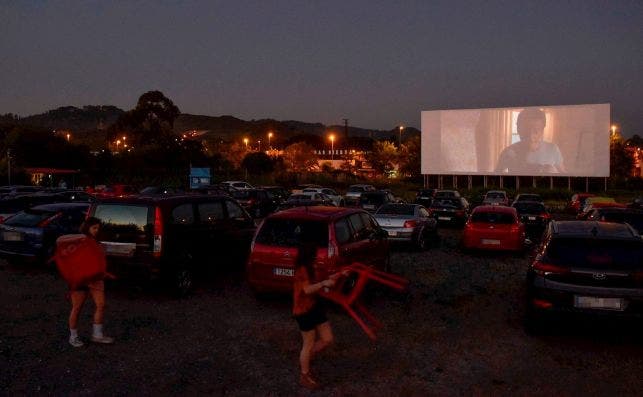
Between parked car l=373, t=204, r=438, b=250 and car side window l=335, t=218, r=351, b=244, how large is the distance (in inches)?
239

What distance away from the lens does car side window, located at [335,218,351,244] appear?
8.54m

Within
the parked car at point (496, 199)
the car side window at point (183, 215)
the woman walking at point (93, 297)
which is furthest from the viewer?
the parked car at point (496, 199)

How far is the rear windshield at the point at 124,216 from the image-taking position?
29.0 feet

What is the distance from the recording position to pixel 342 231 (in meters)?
8.77

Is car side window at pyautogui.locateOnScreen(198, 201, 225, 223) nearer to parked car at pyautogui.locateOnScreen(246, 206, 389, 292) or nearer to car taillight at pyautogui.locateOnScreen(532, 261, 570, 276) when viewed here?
parked car at pyautogui.locateOnScreen(246, 206, 389, 292)

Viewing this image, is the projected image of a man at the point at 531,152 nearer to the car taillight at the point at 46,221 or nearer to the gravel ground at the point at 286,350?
the gravel ground at the point at 286,350

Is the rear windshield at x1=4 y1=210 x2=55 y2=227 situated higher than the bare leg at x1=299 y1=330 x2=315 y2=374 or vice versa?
the rear windshield at x1=4 y1=210 x2=55 y2=227

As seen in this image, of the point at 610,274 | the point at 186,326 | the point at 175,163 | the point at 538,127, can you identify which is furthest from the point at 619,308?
the point at 175,163

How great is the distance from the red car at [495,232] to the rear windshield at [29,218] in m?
9.98

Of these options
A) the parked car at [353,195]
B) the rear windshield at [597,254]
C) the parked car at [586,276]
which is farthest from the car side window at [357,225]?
the parked car at [353,195]

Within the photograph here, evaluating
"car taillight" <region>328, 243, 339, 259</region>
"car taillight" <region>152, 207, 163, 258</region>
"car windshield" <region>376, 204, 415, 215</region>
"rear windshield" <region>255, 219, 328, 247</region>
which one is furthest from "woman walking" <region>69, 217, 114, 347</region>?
"car windshield" <region>376, 204, 415, 215</region>

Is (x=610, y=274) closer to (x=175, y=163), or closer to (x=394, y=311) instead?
(x=394, y=311)

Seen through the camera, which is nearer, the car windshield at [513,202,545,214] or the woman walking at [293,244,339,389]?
the woman walking at [293,244,339,389]

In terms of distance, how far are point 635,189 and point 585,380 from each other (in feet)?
183
